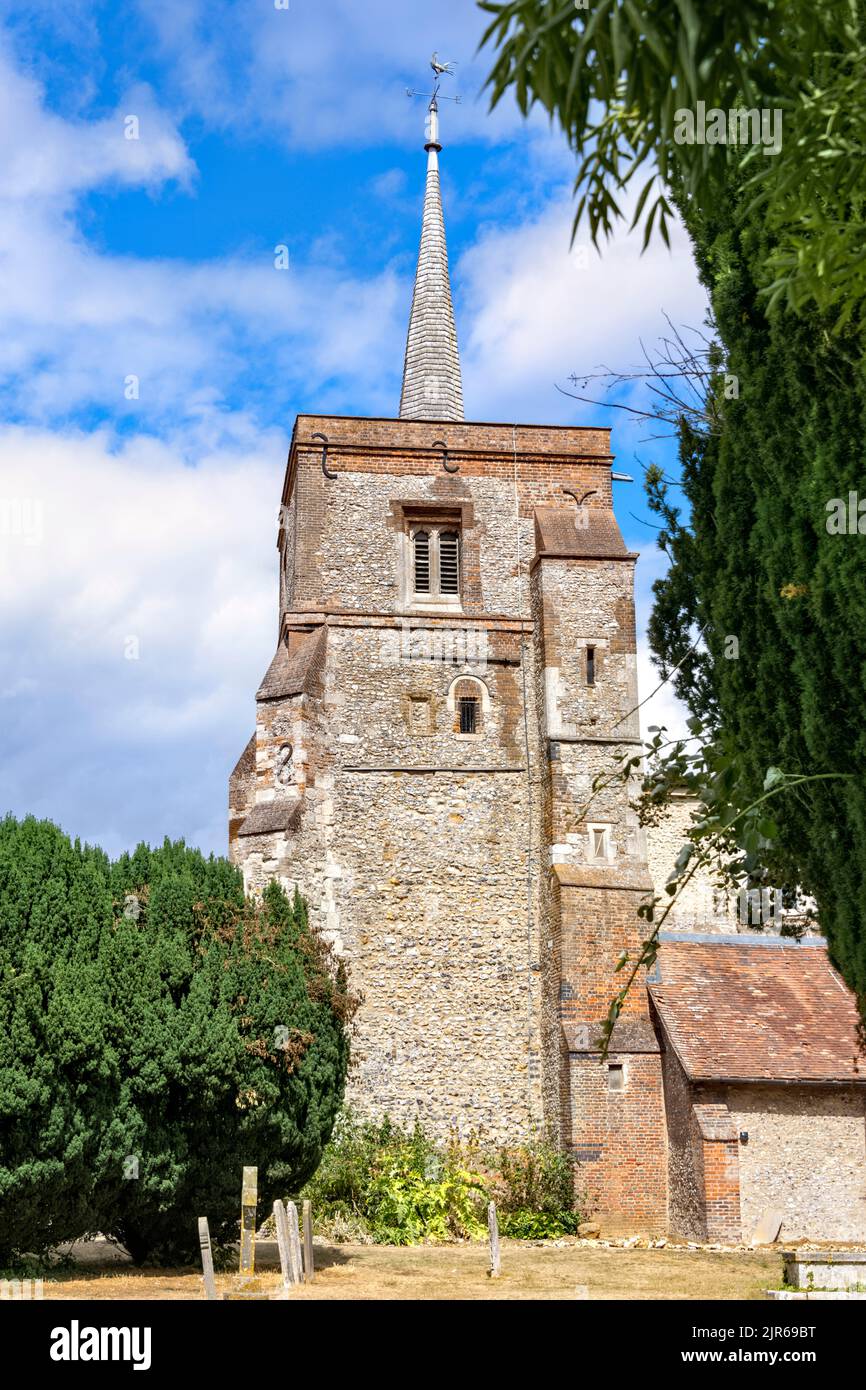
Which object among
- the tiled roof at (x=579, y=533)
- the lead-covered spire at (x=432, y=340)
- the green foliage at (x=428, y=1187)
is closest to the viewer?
the green foliage at (x=428, y=1187)

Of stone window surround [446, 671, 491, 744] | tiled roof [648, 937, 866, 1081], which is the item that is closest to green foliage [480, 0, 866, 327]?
tiled roof [648, 937, 866, 1081]

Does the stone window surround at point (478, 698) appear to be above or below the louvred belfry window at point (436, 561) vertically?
below

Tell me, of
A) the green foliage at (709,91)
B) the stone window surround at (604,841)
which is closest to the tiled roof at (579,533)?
the stone window surround at (604,841)

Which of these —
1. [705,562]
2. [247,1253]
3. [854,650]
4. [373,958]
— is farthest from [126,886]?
[854,650]

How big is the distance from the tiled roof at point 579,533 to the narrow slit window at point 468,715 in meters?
2.70

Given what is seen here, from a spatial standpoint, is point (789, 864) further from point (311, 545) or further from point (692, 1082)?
point (311, 545)

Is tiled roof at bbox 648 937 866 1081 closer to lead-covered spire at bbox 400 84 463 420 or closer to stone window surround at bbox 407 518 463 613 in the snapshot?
stone window surround at bbox 407 518 463 613

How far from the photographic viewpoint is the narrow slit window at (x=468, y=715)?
22.7 metres

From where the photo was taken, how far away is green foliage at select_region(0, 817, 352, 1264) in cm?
1387

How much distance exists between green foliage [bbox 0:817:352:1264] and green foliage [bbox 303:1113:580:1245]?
3.46 metres

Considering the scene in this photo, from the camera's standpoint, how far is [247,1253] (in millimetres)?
14141

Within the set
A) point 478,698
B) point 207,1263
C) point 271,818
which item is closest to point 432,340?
point 478,698

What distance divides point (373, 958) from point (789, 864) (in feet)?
43.7

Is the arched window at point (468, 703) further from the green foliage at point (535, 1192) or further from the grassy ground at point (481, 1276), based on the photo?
the grassy ground at point (481, 1276)
